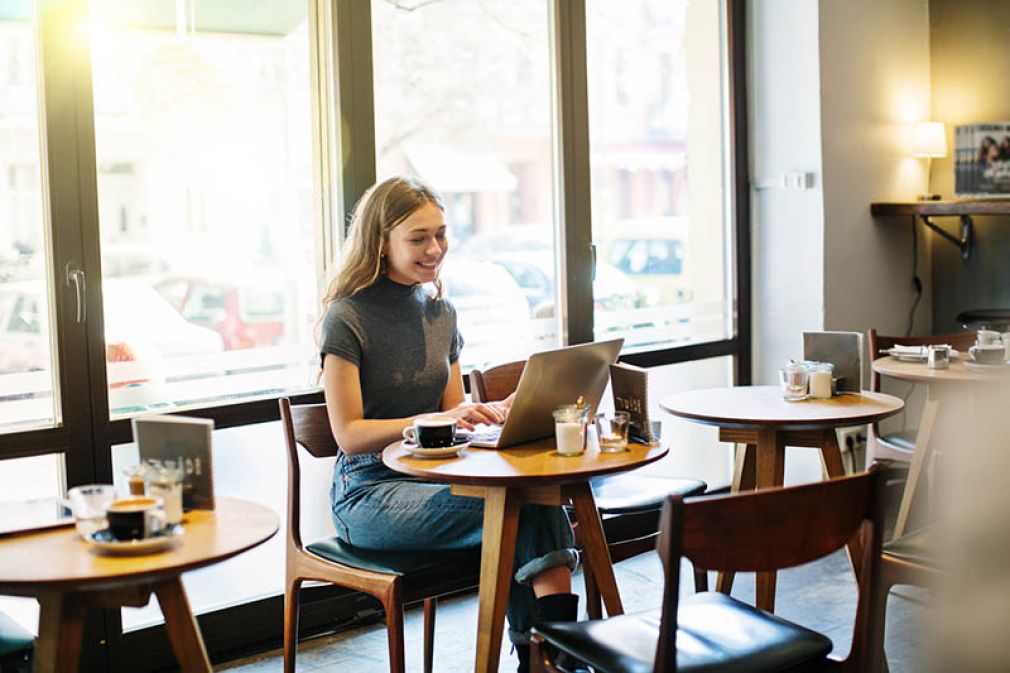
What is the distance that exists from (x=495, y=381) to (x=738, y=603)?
4.45 ft

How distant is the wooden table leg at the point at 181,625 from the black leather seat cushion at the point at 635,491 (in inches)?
52.3

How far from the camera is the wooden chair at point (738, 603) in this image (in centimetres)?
182

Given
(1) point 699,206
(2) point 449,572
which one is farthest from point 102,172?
(1) point 699,206

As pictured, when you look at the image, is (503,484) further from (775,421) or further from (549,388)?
(775,421)

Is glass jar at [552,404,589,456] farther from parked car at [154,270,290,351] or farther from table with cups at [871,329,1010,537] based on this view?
table with cups at [871,329,1010,537]

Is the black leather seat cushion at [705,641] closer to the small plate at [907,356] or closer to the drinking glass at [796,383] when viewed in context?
the drinking glass at [796,383]

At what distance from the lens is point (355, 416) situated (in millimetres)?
2885

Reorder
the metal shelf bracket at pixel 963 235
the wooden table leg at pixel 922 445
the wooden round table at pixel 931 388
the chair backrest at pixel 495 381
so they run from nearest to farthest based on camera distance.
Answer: the chair backrest at pixel 495 381
the wooden round table at pixel 931 388
the wooden table leg at pixel 922 445
the metal shelf bracket at pixel 963 235

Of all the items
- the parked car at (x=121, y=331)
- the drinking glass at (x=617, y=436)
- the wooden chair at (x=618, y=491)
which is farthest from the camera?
the wooden chair at (x=618, y=491)

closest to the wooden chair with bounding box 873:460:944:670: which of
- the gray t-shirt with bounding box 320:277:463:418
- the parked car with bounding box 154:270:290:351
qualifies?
the gray t-shirt with bounding box 320:277:463:418

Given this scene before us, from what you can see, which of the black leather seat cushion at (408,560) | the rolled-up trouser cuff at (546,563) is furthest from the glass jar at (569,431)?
the black leather seat cushion at (408,560)

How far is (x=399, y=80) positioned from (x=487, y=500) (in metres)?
1.71

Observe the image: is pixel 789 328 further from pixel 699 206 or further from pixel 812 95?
pixel 812 95

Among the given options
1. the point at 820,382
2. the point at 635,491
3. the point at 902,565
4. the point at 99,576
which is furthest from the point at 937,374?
the point at 99,576
